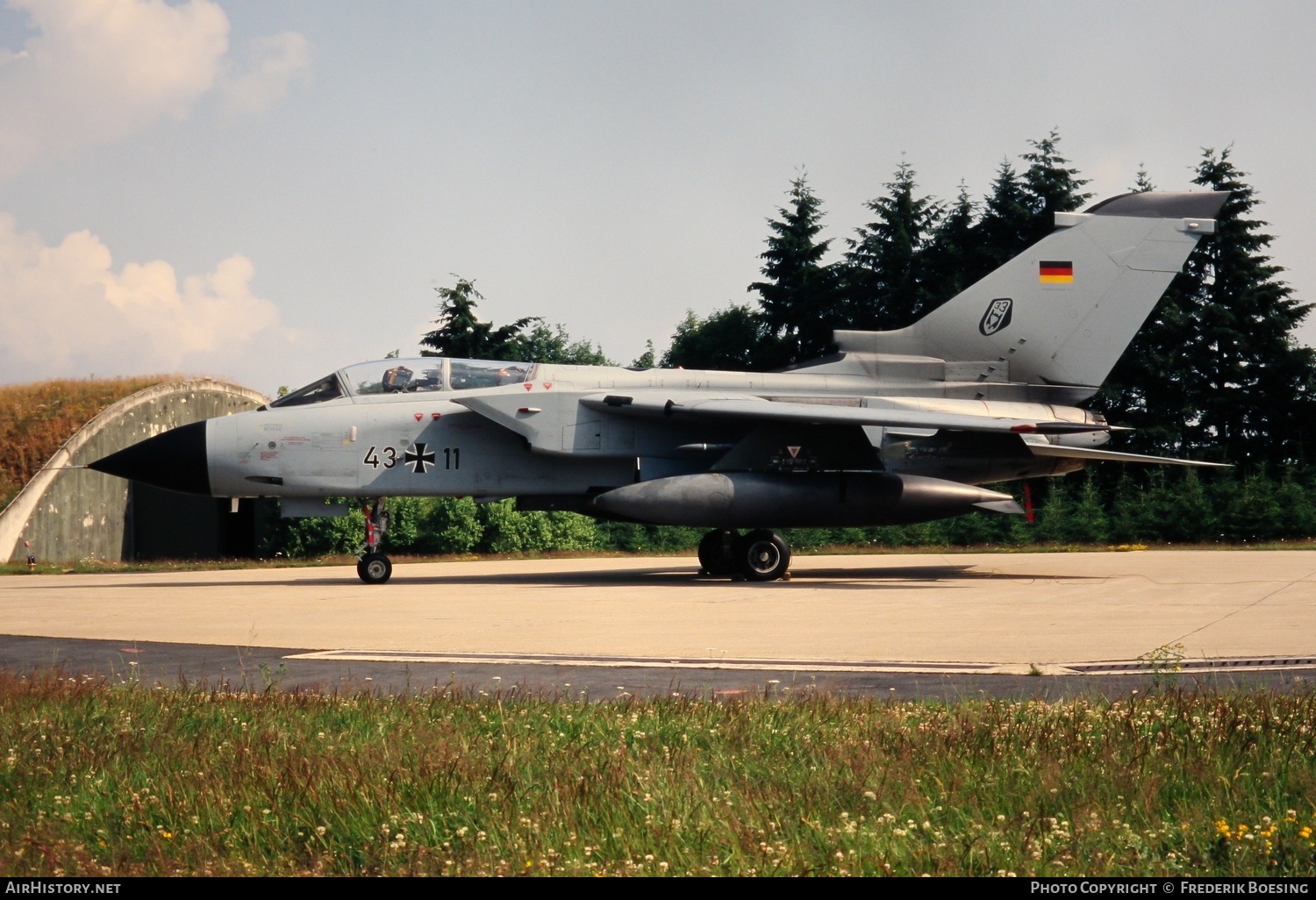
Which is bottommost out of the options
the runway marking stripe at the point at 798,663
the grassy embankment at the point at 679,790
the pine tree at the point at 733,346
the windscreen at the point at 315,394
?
the runway marking stripe at the point at 798,663

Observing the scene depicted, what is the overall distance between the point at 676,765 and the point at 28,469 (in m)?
26.0

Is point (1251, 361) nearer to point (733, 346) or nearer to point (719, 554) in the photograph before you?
point (733, 346)

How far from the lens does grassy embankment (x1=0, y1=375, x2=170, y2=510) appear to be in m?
26.3

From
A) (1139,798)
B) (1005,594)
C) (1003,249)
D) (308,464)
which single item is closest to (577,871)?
(1139,798)

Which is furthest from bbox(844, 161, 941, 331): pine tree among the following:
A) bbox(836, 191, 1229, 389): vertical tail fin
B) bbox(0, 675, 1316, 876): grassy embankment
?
bbox(0, 675, 1316, 876): grassy embankment

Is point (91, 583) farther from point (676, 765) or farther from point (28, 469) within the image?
point (676, 765)

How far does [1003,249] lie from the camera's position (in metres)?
41.7

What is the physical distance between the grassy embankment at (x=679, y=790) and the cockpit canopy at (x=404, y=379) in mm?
10897

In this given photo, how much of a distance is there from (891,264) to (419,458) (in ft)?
104

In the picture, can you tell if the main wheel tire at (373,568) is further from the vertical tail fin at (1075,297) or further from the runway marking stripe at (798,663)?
the vertical tail fin at (1075,297)

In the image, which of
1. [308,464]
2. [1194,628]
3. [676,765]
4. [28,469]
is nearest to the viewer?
[676,765]

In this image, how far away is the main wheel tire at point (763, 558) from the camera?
16125 mm

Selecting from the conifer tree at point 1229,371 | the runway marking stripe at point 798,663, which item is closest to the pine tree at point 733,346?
the conifer tree at point 1229,371

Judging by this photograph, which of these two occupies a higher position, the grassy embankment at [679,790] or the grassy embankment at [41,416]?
the grassy embankment at [41,416]
